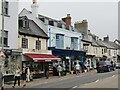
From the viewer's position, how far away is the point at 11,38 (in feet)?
99.2

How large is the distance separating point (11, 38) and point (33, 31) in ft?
22.2

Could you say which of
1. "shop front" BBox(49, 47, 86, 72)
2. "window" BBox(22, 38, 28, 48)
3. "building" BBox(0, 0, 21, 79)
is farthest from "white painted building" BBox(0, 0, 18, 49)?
"shop front" BBox(49, 47, 86, 72)

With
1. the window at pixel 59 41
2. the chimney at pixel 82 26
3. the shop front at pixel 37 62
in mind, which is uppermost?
the chimney at pixel 82 26

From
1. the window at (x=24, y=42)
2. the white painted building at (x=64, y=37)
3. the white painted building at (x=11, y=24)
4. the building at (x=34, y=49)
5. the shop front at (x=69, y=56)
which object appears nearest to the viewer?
the white painted building at (x=11, y=24)

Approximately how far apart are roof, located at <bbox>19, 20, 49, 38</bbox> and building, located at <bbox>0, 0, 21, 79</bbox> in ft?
5.87

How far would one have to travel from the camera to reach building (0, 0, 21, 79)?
96.2ft

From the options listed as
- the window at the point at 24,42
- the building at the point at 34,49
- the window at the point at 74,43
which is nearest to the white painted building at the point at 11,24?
the building at the point at 34,49

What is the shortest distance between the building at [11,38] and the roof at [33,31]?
1789mm

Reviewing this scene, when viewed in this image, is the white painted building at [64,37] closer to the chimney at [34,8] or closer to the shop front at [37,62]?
the chimney at [34,8]

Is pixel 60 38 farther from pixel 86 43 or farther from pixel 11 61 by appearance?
pixel 11 61

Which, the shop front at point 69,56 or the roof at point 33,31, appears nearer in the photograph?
the roof at point 33,31

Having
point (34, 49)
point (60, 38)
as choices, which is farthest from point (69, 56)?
point (34, 49)

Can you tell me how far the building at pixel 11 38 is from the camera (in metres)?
29.3

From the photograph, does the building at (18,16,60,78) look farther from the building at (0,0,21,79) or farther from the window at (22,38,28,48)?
the building at (0,0,21,79)
